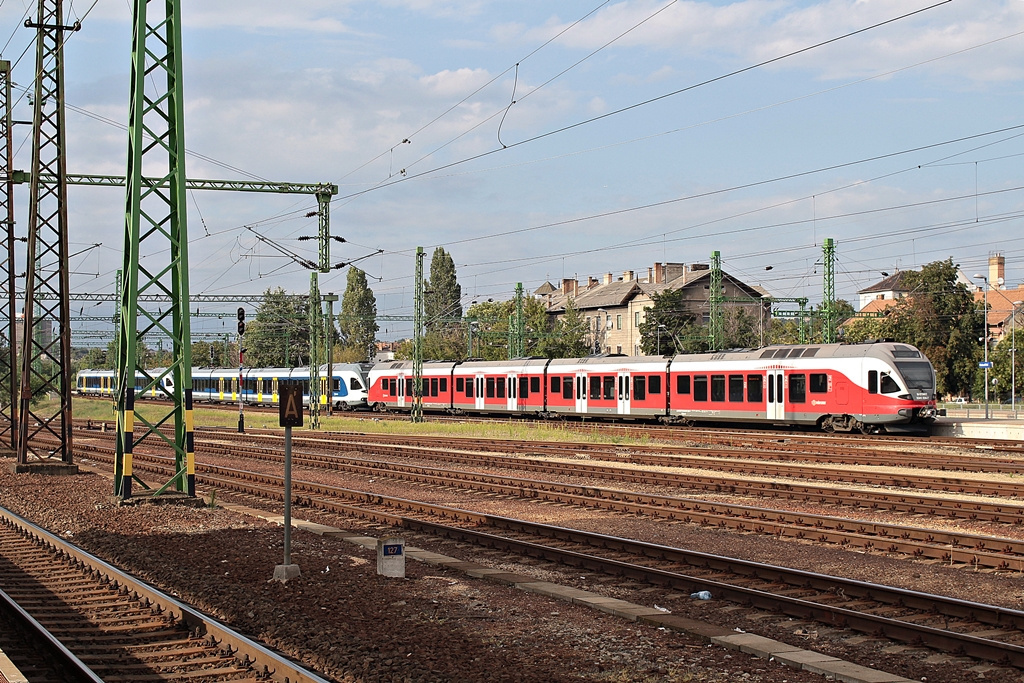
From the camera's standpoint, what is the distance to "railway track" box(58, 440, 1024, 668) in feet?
28.5

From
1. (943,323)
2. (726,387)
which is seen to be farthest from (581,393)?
(943,323)


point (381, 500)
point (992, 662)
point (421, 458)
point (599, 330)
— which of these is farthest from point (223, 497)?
point (599, 330)

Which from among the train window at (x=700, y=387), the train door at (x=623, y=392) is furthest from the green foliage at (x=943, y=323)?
the train window at (x=700, y=387)

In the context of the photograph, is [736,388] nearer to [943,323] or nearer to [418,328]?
[418,328]

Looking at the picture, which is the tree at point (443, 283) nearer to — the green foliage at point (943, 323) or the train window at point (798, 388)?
the green foliage at point (943, 323)

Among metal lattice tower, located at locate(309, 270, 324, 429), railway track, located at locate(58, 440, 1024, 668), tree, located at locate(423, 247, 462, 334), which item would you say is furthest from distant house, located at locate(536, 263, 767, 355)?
railway track, located at locate(58, 440, 1024, 668)

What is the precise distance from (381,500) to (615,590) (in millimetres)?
7876

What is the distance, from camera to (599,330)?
99.2 meters

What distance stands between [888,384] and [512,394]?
2029cm

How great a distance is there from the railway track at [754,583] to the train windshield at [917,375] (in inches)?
784

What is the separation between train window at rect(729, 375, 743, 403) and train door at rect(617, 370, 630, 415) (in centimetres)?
565

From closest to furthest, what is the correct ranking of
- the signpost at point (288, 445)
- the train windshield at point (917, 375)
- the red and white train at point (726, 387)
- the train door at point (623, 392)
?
the signpost at point (288, 445), the train windshield at point (917, 375), the red and white train at point (726, 387), the train door at point (623, 392)

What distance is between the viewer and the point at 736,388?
36.8m

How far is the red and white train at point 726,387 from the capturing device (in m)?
32.1
